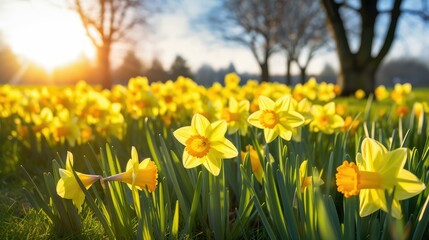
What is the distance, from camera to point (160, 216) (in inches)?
52.4

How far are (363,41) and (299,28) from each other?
55.4ft

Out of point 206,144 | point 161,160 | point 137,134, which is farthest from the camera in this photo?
point 137,134

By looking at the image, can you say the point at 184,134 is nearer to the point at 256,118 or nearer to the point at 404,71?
the point at 256,118

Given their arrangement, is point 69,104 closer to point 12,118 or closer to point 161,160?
point 12,118

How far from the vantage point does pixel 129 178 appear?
1.24 meters

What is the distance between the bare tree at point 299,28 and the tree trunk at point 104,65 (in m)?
12.1

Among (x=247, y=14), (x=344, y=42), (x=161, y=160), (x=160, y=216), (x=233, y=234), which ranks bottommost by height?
(x=233, y=234)

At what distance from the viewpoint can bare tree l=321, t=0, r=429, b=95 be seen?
37.9 feet

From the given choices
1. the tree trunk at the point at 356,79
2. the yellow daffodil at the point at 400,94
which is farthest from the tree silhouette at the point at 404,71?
the yellow daffodil at the point at 400,94

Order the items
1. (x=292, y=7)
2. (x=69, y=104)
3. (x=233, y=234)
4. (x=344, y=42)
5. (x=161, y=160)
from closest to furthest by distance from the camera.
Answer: (x=233, y=234) → (x=161, y=160) → (x=69, y=104) → (x=344, y=42) → (x=292, y=7)

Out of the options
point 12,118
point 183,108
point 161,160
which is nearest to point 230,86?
point 183,108

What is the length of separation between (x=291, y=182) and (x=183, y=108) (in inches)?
102

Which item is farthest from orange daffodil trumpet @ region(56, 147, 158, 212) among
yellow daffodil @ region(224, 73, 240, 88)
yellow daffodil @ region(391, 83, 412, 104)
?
yellow daffodil @ region(391, 83, 412, 104)

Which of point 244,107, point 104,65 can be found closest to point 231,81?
point 244,107
